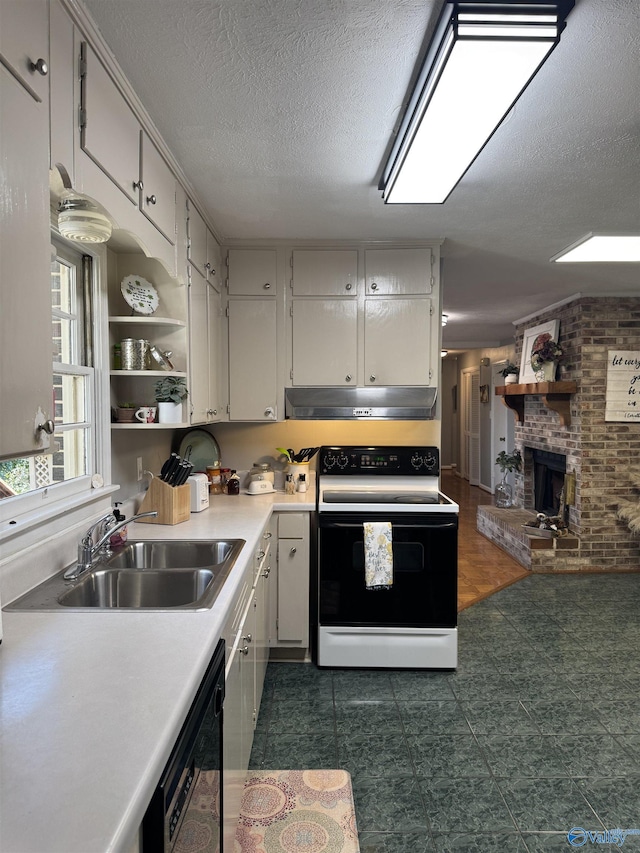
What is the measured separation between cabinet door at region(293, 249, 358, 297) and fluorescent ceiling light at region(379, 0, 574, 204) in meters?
1.15

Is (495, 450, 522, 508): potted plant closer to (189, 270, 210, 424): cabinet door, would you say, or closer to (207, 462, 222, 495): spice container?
(207, 462, 222, 495): spice container

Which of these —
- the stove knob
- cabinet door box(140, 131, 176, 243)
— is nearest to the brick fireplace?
the stove knob

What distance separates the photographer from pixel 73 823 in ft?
2.32

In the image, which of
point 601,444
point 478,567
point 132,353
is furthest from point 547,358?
point 132,353

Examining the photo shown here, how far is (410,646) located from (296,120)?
2.55 meters

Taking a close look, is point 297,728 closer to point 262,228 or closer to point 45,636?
point 45,636

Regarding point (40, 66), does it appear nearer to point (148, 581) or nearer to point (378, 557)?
point (148, 581)

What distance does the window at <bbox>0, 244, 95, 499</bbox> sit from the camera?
1924 mm

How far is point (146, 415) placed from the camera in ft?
7.61

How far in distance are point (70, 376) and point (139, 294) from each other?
0.50 metres

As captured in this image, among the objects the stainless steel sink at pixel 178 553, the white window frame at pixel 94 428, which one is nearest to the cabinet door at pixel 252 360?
the white window frame at pixel 94 428

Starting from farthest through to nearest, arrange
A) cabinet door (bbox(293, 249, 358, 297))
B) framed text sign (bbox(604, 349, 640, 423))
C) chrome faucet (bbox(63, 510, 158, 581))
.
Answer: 1. framed text sign (bbox(604, 349, 640, 423))
2. cabinet door (bbox(293, 249, 358, 297))
3. chrome faucet (bbox(63, 510, 158, 581))

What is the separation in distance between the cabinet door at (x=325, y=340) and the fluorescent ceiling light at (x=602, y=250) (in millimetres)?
1441

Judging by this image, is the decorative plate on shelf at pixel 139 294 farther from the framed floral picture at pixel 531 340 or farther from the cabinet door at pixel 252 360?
the framed floral picture at pixel 531 340
